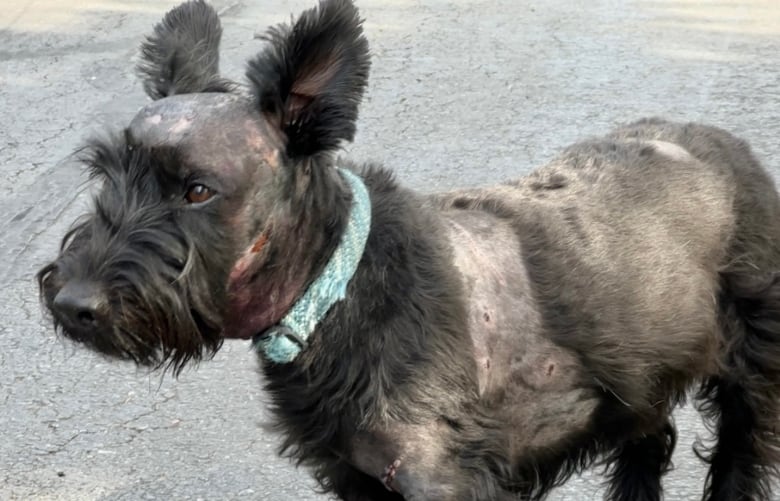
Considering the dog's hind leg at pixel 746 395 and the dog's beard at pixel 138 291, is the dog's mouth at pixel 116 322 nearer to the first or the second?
the dog's beard at pixel 138 291

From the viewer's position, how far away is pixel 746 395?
371 centimetres

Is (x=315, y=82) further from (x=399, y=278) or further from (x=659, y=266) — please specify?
(x=659, y=266)

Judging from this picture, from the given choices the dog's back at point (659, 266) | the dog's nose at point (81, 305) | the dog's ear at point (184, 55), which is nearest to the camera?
the dog's nose at point (81, 305)

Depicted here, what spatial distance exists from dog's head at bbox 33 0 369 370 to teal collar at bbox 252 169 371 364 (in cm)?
3

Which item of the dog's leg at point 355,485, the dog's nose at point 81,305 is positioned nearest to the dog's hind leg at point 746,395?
the dog's leg at point 355,485

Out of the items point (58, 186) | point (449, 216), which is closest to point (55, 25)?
point (58, 186)

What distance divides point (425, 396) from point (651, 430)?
1.05 meters

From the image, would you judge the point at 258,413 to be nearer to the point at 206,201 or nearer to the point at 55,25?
the point at 206,201

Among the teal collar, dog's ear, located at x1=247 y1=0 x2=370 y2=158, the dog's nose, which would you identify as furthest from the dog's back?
the dog's nose

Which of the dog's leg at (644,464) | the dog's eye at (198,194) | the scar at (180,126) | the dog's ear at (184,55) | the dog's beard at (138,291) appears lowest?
the dog's leg at (644,464)

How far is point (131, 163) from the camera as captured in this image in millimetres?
2752

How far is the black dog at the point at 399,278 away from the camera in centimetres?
273

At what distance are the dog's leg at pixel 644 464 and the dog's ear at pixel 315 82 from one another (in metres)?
1.77

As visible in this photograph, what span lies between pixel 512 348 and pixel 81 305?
111cm
